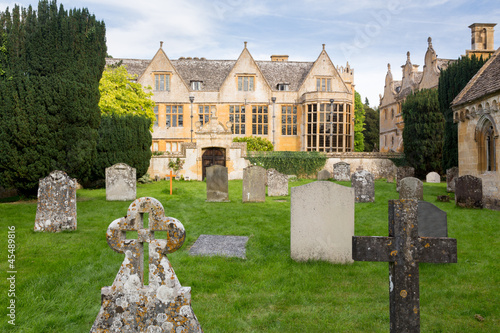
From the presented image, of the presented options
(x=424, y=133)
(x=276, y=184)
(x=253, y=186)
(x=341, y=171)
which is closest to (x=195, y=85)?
(x=341, y=171)

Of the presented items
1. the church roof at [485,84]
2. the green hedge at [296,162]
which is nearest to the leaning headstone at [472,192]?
the church roof at [485,84]

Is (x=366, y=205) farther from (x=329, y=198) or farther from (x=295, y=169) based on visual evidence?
(x=295, y=169)

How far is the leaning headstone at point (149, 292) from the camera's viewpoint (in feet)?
9.75

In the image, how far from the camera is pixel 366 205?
46.0 feet

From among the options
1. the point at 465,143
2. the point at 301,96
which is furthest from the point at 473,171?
the point at 301,96

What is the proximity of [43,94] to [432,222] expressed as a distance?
13195 mm

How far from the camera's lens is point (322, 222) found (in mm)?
6719

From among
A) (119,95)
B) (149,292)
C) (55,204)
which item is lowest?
(149,292)

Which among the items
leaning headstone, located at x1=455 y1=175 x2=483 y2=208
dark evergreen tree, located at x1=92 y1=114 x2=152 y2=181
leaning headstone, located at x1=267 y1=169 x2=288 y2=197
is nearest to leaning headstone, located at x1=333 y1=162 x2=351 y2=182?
leaning headstone, located at x1=267 y1=169 x2=288 y2=197

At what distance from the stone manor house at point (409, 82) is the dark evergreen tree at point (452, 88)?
7819 millimetres

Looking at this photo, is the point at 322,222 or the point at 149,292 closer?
the point at 149,292

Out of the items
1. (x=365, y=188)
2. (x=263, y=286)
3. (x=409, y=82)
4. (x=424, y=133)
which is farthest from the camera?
(x=409, y=82)

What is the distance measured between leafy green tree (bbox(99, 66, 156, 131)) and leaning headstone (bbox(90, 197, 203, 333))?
2249 cm

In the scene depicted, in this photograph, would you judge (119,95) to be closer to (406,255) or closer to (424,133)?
(424,133)
